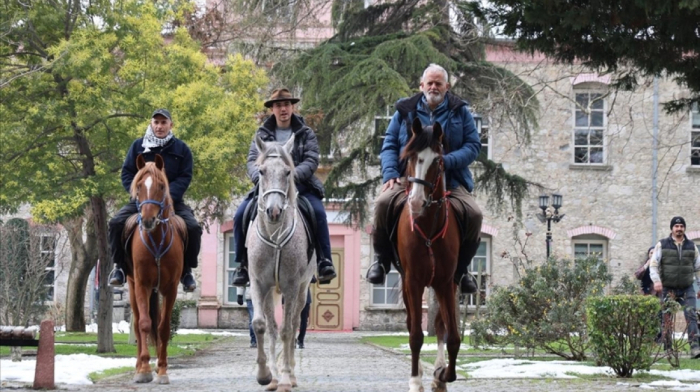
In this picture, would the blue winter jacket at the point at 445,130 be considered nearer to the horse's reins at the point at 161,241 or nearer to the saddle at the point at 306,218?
the saddle at the point at 306,218

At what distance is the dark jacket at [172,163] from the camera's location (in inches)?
524

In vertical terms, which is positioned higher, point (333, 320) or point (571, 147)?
point (571, 147)

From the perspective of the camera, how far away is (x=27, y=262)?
28016 millimetres

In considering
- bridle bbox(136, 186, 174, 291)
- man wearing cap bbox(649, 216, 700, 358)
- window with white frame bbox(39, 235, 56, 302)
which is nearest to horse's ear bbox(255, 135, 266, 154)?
bridle bbox(136, 186, 174, 291)

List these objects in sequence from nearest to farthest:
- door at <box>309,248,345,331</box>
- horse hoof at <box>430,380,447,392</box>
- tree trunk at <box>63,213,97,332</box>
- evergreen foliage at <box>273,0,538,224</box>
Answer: horse hoof at <box>430,380,447,392</box>
evergreen foliage at <box>273,0,538,224</box>
tree trunk at <box>63,213,97,332</box>
door at <box>309,248,345,331</box>

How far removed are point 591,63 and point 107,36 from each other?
10316 millimetres

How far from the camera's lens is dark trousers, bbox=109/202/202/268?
13047 millimetres

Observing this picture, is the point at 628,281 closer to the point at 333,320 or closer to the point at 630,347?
the point at 630,347

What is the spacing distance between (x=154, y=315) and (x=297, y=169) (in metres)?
2.46

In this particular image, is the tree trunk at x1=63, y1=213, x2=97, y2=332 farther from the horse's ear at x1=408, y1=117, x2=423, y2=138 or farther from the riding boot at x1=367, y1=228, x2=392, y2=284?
the horse's ear at x1=408, y1=117, x2=423, y2=138

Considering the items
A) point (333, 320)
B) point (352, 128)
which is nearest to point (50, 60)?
point (352, 128)

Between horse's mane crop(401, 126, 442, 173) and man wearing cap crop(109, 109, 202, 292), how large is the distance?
3982 mm

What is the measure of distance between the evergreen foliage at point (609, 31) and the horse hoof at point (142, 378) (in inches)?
189

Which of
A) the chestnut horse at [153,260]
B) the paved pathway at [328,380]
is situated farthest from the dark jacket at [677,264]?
the chestnut horse at [153,260]
